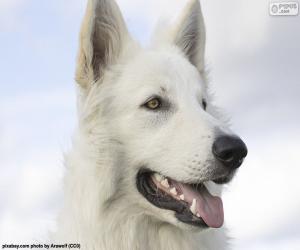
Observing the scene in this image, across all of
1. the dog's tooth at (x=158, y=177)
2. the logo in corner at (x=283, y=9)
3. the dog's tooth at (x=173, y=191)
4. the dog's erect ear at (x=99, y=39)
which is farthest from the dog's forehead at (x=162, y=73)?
the logo in corner at (x=283, y=9)

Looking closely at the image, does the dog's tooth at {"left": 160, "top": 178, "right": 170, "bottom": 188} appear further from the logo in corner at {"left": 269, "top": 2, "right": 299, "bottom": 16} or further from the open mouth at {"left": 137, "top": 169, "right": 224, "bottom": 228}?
the logo in corner at {"left": 269, "top": 2, "right": 299, "bottom": 16}

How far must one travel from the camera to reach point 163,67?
6.91m

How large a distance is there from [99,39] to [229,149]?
1854 mm

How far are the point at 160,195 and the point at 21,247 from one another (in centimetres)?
213

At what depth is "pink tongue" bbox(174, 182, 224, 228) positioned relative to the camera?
641 cm

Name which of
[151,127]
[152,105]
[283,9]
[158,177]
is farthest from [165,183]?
[283,9]

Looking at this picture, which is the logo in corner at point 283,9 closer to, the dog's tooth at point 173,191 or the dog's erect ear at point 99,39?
the dog's erect ear at point 99,39

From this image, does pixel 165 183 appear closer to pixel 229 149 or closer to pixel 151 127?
pixel 151 127

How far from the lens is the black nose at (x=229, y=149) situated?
6.16m

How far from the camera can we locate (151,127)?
6.62m

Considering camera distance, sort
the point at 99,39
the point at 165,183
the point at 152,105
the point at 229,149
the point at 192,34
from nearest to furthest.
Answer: the point at 229,149 < the point at 165,183 < the point at 152,105 < the point at 99,39 < the point at 192,34

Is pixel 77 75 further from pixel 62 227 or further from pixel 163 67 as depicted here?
pixel 62 227

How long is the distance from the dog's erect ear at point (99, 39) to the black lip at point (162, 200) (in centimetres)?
109

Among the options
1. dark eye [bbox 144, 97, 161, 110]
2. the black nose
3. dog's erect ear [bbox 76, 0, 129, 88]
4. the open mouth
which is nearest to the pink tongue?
the open mouth
